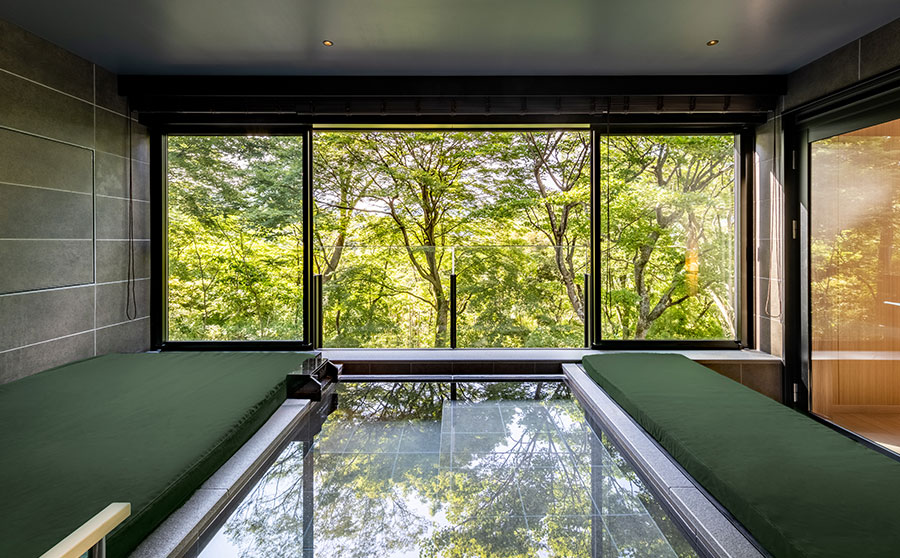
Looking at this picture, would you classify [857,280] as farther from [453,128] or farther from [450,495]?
[453,128]

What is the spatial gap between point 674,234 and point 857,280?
1.48 metres

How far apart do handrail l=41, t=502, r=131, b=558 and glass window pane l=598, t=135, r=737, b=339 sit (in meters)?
4.11

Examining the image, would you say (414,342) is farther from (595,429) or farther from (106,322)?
(106,322)

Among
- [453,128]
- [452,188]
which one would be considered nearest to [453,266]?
[453,128]

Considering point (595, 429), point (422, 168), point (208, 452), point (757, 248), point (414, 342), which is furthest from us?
point (422, 168)

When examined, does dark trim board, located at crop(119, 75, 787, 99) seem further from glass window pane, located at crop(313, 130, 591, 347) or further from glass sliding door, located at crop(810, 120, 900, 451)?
glass window pane, located at crop(313, 130, 591, 347)

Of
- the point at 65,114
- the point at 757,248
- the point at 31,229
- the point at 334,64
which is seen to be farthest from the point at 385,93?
the point at 757,248

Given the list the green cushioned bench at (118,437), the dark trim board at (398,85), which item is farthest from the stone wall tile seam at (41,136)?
the green cushioned bench at (118,437)

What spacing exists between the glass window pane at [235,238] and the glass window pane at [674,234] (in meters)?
2.88

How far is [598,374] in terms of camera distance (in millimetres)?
3625

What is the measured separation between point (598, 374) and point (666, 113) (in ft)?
8.02

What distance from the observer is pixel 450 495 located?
2.24 meters

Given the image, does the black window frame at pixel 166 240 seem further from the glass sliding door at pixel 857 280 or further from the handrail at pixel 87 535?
the glass sliding door at pixel 857 280

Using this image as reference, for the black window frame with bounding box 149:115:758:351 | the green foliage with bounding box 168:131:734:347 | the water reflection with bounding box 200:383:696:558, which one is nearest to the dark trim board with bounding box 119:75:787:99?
the black window frame with bounding box 149:115:758:351
